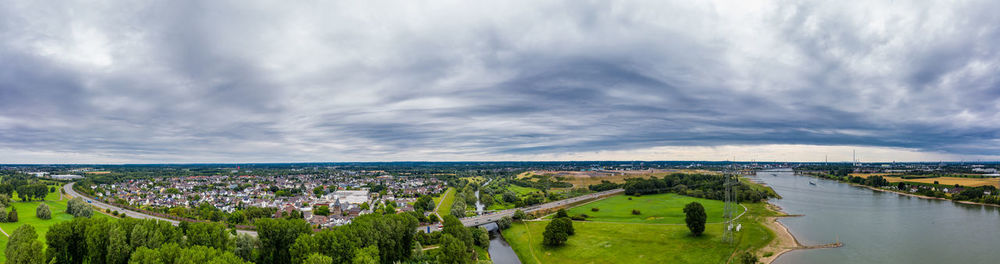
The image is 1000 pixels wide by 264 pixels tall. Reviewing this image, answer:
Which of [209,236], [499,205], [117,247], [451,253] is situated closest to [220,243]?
[209,236]

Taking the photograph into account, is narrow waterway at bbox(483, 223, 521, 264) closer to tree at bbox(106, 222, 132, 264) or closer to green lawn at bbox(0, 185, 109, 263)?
tree at bbox(106, 222, 132, 264)


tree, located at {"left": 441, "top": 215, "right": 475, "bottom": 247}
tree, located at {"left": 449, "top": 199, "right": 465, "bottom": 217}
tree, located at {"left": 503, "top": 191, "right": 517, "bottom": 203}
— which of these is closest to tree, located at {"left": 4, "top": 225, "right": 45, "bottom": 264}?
tree, located at {"left": 441, "top": 215, "right": 475, "bottom": 247}

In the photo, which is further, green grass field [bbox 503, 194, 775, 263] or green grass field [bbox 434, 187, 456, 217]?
green grass field [bbox 434, 187, 456, 217]

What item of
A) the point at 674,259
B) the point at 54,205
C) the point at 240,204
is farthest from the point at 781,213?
the point at 54,205

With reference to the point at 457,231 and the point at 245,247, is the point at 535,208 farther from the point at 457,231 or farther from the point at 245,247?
the point at 245,247

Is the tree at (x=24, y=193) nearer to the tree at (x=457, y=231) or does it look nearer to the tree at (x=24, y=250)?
the tree at (x=24, y=250)

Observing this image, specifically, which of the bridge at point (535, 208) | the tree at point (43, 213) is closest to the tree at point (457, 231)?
the bridge at point (535, 208)
